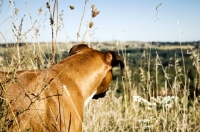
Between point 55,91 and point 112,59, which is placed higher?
point 112,59

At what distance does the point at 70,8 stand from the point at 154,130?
2.52 metres

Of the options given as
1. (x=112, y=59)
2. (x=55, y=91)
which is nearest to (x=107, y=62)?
(x=112, y=59)

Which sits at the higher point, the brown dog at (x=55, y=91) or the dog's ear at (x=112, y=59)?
the dog's ear at (x=112, y=59)

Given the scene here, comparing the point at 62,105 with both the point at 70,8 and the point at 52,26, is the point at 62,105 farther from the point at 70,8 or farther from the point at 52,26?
the point at 70,8

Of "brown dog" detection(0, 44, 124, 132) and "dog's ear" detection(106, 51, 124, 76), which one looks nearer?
"brown dog" detection(0, 44, 124, 132)

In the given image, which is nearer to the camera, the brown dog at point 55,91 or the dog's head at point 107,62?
the brown dog at point 55,91

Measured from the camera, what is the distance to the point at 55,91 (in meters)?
2.76

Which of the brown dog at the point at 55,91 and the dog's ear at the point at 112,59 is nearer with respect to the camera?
the brown dog at the point at 55,91

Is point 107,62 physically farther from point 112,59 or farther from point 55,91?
point 55,91

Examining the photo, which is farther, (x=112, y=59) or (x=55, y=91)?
(x=112, y=59)

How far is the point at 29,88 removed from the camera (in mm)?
2738

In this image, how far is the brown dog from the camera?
8.24 feet

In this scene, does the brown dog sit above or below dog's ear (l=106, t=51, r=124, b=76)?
below

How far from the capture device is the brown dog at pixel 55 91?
2.51 m
